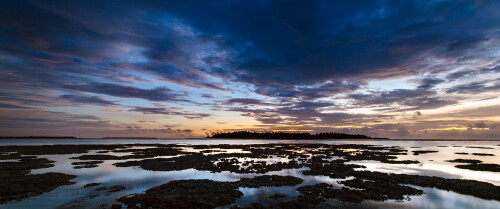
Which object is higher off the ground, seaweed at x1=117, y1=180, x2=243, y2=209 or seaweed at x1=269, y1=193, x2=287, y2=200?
seaweed at x1=117, y1=180, x2=243, y2=209

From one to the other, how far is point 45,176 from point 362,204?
106 ft

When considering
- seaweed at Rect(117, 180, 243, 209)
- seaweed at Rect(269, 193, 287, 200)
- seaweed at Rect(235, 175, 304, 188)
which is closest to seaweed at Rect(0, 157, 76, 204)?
seaweed at Rect(117, 180, 243, 209)

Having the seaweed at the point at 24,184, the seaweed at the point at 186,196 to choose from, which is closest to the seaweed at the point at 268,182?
the seaweed at the point at 186,196

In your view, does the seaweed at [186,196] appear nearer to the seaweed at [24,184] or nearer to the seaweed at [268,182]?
the seaweed at [268,182]

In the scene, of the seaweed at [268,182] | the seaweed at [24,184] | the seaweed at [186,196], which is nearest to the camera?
the seaweed at [186,196]

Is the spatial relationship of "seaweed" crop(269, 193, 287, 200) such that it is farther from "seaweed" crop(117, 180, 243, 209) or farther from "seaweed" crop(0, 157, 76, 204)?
"seaweed" crop(0, 157, 76, 204)

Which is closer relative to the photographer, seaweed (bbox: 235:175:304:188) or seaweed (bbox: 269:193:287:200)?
seaweed (bbox: 269:193:287:200)

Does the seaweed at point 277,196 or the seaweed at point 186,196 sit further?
the seaweed at point 277,196

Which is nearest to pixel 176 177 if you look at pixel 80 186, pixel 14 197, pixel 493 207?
pixel 80 186

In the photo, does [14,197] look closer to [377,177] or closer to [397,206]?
[397,206]

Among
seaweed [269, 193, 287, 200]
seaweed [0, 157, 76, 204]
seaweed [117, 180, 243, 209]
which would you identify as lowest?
seaweed [269, 193, 287, 200]

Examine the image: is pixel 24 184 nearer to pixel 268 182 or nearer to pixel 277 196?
pixel 268 182

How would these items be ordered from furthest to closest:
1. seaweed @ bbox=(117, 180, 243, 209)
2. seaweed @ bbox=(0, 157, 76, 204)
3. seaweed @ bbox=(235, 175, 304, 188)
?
seaweed @ bbox=(235, 175, 304, 188)
seaweed @ bbox=(0, 157, 76, 204)
seaweed @ bbox=(117, 180, 243, 209)

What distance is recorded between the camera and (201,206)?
1589 cm
